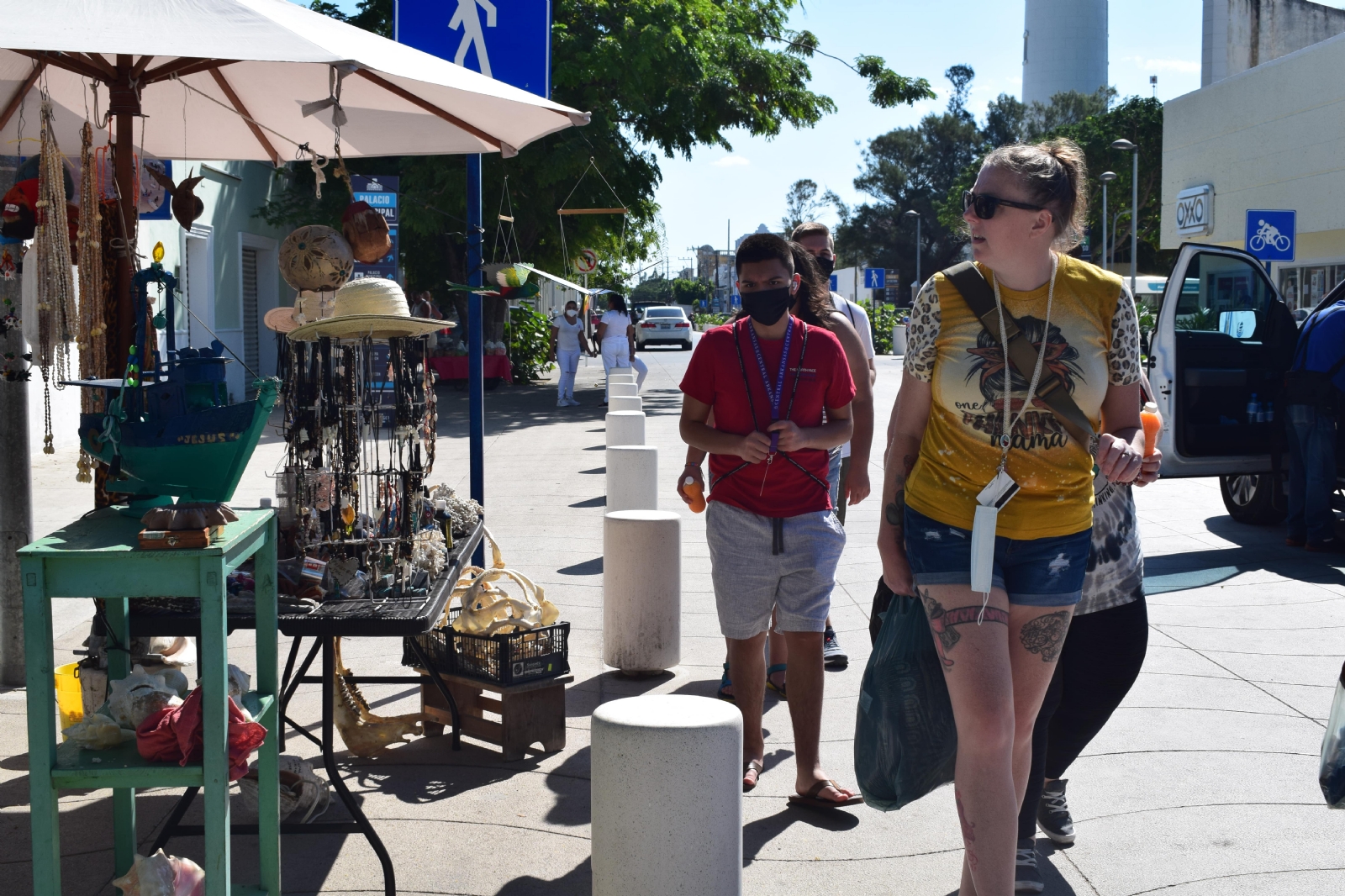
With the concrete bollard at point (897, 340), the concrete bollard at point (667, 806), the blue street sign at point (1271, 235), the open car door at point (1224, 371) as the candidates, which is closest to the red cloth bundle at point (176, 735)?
the concrete bollard at point (667, 806)

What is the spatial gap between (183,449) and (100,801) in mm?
1692

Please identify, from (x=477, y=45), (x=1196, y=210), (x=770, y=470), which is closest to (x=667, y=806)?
(x=770, y=470)

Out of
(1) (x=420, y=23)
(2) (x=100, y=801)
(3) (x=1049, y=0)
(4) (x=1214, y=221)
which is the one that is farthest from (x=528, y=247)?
(3) (x=1049, y=0)

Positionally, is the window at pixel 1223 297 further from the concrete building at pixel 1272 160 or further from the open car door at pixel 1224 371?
the concrete building at pixel 1272 160

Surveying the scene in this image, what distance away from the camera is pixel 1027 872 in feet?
11.8

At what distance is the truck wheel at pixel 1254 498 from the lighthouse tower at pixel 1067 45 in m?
121

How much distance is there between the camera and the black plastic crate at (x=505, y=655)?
15.3 ft

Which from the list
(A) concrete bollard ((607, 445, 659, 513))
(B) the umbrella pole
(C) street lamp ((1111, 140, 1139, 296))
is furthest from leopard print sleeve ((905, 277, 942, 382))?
(C) street lamp ((1111, 140, 1139, 296))

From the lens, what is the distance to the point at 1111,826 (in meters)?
4.11

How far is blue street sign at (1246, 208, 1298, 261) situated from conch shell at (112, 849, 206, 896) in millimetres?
15900

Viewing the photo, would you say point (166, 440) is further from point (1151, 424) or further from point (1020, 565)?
point (1151, 424)

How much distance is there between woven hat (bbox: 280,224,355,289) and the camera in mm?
4895

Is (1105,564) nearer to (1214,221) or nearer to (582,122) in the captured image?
(582,122)

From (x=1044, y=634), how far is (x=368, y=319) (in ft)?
7.58
